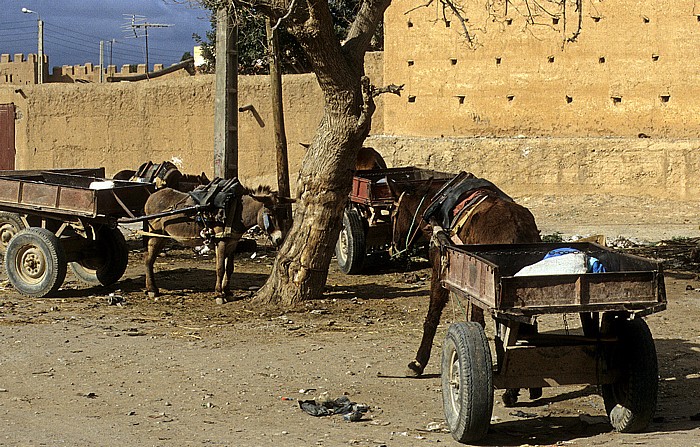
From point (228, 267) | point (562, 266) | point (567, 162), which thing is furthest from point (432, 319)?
point (567, 162)

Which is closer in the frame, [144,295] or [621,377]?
[621,377]

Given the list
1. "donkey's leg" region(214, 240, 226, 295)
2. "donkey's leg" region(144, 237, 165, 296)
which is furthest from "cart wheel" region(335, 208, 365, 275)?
"donkey's leg" region(144, 237, 165, 296)

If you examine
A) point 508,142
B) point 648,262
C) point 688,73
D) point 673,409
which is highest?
point 688,73

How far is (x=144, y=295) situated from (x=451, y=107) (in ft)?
36.4

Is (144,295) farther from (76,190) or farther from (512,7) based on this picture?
(512,7)

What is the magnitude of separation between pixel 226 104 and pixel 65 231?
156 inches

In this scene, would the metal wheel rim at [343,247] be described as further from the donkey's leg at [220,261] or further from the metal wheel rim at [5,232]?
the metal wheel rim at [5,232]

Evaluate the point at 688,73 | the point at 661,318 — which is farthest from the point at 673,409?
the point at 688,73

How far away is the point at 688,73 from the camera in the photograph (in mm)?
19969

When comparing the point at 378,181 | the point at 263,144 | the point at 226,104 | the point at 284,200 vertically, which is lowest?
the point at 284,200

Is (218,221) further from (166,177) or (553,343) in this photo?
(553,343)

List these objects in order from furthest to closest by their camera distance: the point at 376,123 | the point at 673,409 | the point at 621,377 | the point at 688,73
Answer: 1. the point at 376,123
2. the point at 688,73
3. the point at 673,409
4. the point at 621,377

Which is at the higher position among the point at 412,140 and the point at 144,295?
the point at 412,140

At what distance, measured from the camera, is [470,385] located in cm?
626
